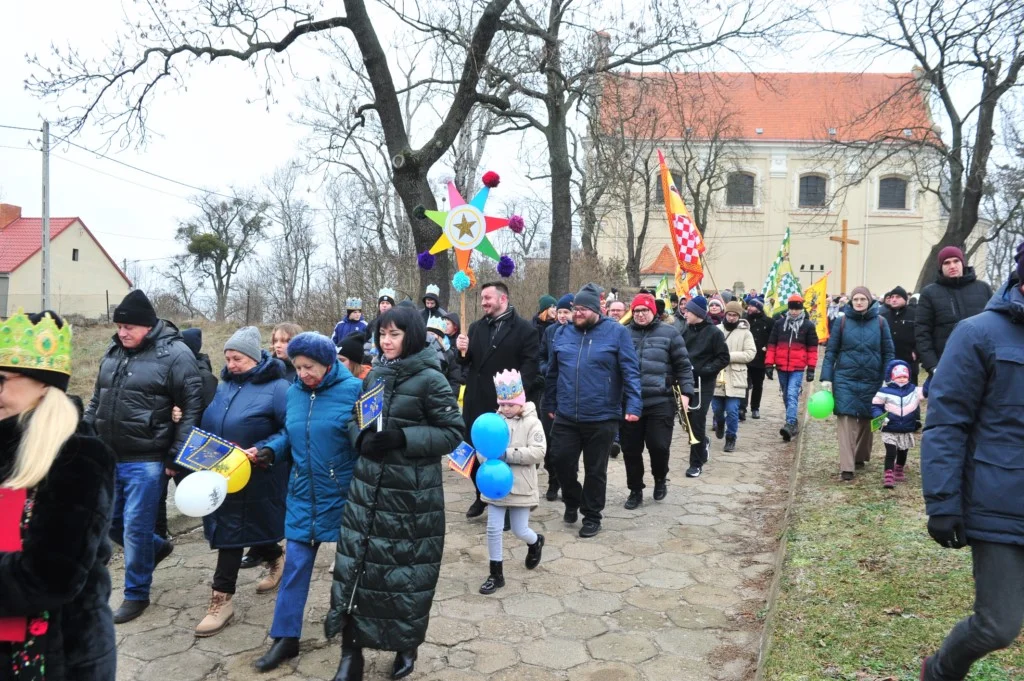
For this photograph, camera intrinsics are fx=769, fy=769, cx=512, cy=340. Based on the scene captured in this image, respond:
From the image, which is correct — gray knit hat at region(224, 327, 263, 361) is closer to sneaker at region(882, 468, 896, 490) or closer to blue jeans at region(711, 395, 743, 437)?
sneaker at region(882, 468, 896, 490)

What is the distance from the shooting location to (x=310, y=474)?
4352 millimetres

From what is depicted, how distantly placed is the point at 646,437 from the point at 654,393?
1.48ft

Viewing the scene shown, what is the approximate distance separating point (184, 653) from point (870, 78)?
6045cm

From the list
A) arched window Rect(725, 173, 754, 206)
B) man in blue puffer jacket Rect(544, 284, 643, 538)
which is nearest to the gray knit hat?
man in blue puffer jacket Rect(544, 284, 643, 538)

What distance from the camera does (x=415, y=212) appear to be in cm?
1121

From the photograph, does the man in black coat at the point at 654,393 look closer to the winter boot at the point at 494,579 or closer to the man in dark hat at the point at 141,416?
the winter boot at the point at 494,579

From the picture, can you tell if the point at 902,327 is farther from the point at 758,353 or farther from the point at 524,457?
the point at 524,457

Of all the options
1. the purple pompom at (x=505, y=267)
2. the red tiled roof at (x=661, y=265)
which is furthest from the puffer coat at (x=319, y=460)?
the red tiled roof at (x=661, y=265)

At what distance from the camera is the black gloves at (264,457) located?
4457mm

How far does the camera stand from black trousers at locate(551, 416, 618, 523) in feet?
22.2

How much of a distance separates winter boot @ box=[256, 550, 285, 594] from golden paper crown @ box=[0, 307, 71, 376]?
3357 millimetres

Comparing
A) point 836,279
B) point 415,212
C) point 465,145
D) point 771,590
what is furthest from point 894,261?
point 771,590

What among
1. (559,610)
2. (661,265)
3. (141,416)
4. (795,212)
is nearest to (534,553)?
(559,610)

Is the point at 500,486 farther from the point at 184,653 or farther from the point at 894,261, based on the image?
the point at 894,261
